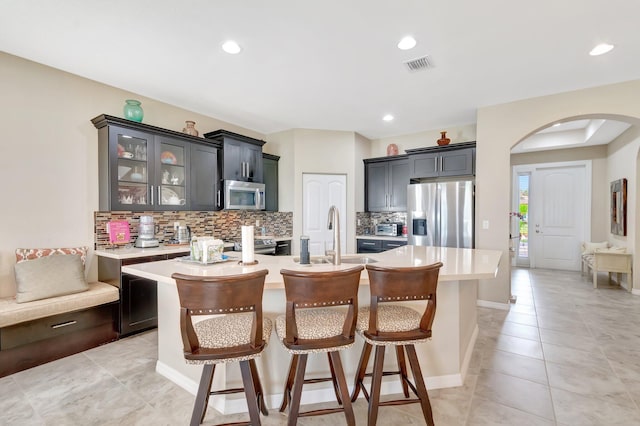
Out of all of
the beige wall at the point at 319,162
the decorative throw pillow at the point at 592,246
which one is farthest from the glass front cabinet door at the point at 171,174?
the decorative throw pillow at the point at 592,246

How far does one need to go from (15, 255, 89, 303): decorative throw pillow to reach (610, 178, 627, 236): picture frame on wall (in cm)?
750

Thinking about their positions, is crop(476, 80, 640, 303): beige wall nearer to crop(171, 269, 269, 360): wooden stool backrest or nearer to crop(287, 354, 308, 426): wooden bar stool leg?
crop(287, 354, 308, 426): wooden bar stool leg

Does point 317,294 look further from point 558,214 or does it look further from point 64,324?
point 558,214

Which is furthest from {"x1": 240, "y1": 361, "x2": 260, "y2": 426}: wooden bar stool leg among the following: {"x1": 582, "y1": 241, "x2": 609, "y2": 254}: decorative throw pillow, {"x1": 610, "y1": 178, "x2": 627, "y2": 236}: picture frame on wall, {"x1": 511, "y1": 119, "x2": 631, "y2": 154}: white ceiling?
{"x1": 582, "y1": 241, "x2": 609, "y2": 254}: decorative throw pillow

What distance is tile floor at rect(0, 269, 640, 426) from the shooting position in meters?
1.86

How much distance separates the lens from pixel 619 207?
497cm

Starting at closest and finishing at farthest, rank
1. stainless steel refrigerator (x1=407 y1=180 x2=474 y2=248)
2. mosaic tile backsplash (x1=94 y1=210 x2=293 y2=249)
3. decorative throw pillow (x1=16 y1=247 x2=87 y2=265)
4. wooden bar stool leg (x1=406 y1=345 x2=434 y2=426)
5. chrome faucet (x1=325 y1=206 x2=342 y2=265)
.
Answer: wooden bar stool leg (x1=406 y1=345 x2=434 y2=426) < chrome faucet (x1=325 y1=206 x2=342 y2=265) < decorative throw pillow (x1=16 y1=247 x2=87 y2=265) < mosaic tile backsplash (x1=94 y1=210 x2=293 y2=249) < stainless steel refrigerator (x1=407 y1=180 x2=474 y2=248)

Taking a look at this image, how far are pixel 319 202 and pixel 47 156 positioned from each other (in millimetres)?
3599

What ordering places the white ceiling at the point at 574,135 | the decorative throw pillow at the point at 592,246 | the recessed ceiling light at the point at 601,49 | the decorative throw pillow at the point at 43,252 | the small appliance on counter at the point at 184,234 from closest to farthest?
the recessed ceiling light at the point at 601,49
the decorative throw pillow at the point at 43,252
the small appliance on counter at the point at 184,234
the white ceiling at the point at 574,135
the decorative throw pillow at the point at 592,246

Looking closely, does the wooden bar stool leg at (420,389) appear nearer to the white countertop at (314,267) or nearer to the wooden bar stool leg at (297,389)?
the white countertop at (314,267)

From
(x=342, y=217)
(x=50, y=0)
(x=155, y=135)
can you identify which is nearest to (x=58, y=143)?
(x=155, y=135)

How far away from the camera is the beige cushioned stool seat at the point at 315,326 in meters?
1.53

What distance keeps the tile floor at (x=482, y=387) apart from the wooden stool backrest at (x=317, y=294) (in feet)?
2.32

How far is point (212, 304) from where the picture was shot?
1.35 meters
